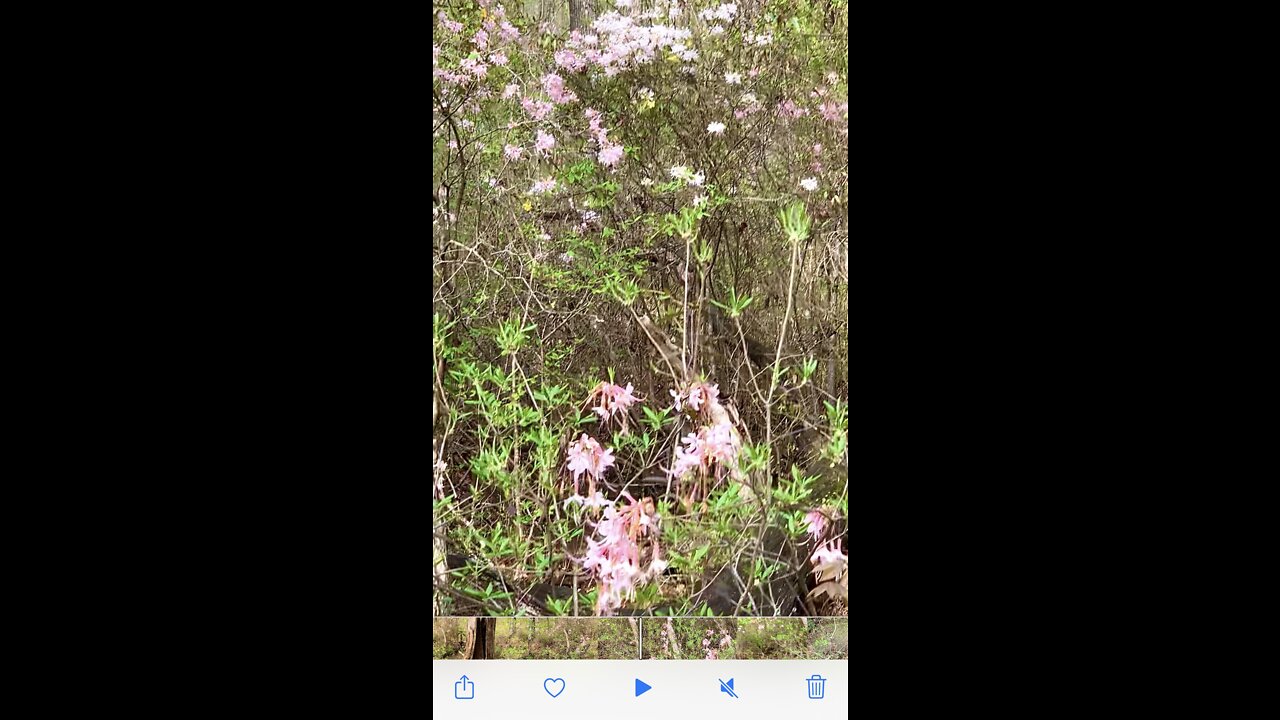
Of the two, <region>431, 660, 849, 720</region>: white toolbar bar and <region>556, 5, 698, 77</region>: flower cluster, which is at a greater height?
<region>556, 5, 698, 77</region>: flower cluster

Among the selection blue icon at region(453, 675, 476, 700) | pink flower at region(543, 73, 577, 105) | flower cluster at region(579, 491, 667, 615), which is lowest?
blue icon at region(453, 675, 476, 700)

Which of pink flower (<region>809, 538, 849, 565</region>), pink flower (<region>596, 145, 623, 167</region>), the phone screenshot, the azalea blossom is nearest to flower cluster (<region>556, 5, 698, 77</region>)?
the phone screenshot

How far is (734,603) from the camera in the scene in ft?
5.66

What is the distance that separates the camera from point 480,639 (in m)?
1.69

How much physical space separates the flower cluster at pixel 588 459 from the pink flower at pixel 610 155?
443 mm

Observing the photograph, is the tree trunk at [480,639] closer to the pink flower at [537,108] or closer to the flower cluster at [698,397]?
the flower cluster at [698,397]

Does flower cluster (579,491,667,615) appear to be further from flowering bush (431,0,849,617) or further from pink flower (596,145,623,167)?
pink flower (596,145,623,167)

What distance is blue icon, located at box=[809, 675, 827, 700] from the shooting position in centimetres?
159

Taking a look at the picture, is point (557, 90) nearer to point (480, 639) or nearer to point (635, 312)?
point (635, 312)

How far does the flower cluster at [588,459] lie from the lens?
5.64 ft

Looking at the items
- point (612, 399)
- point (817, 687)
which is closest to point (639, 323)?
point (612, 399)

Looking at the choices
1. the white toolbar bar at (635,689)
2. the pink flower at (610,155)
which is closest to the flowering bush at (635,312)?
the pink flower at (610,155)

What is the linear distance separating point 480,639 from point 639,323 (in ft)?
1.84
